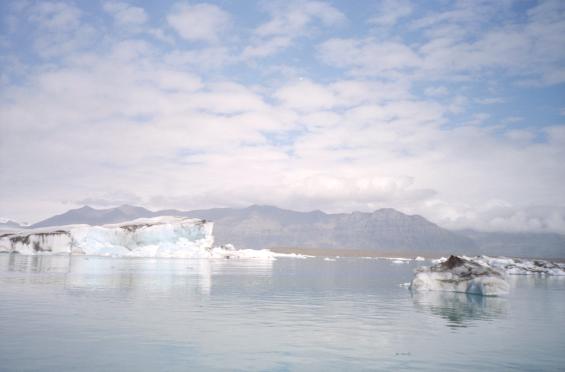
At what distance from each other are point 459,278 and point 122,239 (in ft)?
216

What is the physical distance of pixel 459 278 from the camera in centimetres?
3434

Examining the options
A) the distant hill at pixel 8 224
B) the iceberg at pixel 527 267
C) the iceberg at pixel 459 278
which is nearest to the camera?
the iceberg at pixel 459 278

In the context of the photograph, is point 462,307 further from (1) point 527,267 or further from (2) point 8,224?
(2) point 8,224

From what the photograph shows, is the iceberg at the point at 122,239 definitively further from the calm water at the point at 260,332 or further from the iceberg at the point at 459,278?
the iceberg at the point at 459,278

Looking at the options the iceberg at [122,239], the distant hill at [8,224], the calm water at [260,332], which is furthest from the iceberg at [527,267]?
the distant hill at [8,224]

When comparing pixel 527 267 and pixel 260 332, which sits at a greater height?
pixel 260 332

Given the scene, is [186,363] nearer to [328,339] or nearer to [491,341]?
[328,339]

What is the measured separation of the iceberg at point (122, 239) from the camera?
80062mm

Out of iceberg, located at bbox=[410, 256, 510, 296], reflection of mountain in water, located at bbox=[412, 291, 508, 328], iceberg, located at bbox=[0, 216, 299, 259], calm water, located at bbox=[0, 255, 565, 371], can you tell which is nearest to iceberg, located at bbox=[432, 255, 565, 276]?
iceberg, located at bbox=[410, 256, 510, 296]

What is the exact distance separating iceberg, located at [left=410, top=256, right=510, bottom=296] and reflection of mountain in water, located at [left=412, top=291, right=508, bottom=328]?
0.74 meters

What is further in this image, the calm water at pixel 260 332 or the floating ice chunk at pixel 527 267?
the floating ice chunk at pixel 527 267

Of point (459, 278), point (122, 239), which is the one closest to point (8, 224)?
point (122, 239)

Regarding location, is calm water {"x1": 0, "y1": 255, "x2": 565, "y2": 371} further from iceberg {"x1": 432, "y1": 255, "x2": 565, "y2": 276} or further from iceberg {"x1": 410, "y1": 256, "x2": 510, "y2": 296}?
iceberg {"x1": 432, "y1": 255, "x2": 565, "y2": 276}

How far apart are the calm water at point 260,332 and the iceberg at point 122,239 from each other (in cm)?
5755
